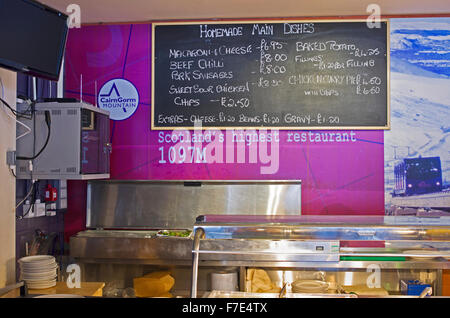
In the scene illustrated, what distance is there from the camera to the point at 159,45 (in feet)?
14.1

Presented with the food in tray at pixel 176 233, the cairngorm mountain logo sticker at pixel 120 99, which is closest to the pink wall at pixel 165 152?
the cairngorm mountain logo sticker at pixel 120 99

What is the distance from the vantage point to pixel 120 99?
4328mm

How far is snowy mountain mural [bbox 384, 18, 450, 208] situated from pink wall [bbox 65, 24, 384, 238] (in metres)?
0.21

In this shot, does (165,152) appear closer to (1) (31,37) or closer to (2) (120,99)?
(2) (120,99)

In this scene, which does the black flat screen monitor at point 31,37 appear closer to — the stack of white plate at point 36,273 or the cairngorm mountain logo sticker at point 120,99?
the cairngorm mountain logo sticker at point 120,99

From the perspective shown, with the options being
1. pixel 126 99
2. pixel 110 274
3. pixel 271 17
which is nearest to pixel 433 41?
pixel 271 17

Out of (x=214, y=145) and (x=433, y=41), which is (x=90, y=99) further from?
(x=433, y=41)

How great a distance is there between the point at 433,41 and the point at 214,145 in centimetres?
253

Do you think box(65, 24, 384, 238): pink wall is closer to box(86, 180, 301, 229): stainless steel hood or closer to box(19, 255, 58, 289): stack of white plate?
box(86, 180, 301, 229): stainless steel hood

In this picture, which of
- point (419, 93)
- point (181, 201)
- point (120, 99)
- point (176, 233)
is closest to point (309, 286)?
point (176, 233)

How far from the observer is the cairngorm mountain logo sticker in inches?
170

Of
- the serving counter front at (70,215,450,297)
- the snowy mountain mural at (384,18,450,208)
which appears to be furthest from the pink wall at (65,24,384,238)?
the serving counter front at (70,215,450,297)

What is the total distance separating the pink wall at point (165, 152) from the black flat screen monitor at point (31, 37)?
1.24 meters

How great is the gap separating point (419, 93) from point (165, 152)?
274cm
